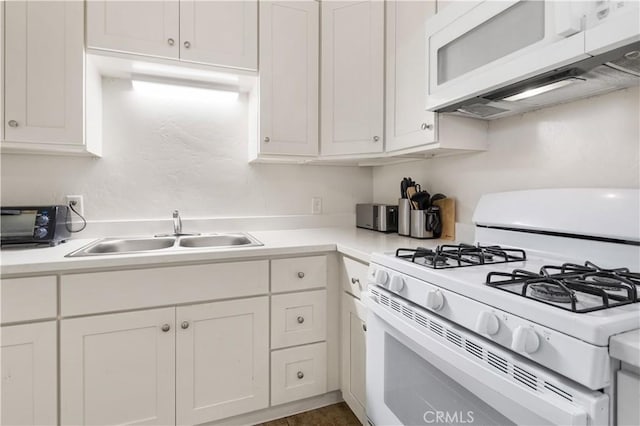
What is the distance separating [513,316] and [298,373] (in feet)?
3.92

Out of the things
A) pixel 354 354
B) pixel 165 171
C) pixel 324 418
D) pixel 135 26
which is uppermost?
pixel 135 26

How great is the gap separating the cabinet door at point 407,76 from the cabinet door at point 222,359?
1.06m

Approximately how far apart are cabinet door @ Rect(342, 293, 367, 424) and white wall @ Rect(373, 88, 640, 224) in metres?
0.73

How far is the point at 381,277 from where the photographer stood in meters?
1.14

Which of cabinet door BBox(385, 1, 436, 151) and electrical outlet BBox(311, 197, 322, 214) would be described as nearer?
cabinet door BBox(385, 1, 436, 151)

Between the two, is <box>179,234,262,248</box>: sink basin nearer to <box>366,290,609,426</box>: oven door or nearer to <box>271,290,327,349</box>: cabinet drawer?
<box>271,290,327,349</box>: cabinet drawer

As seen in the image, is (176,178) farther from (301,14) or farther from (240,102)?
(301,14)

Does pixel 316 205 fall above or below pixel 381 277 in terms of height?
above

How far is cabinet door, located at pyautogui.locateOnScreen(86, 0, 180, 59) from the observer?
1.53 metres

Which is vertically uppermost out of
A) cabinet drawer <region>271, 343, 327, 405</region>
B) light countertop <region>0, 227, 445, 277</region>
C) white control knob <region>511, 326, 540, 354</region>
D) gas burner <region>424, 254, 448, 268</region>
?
gas burner <region>424, 254, 448, 268</region>

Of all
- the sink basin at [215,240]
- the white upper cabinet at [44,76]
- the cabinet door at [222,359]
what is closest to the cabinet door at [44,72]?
the white upper cabinet at [44,76]

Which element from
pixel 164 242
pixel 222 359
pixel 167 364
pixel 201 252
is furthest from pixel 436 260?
pixel 164 242

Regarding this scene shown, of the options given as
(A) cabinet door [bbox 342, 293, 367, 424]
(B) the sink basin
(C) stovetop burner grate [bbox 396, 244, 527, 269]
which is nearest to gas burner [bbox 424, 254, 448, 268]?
(C) stovetop burner grate [bbox 396, 244, 527, 269]

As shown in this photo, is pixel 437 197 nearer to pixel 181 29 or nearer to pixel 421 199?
pixel 421 199
